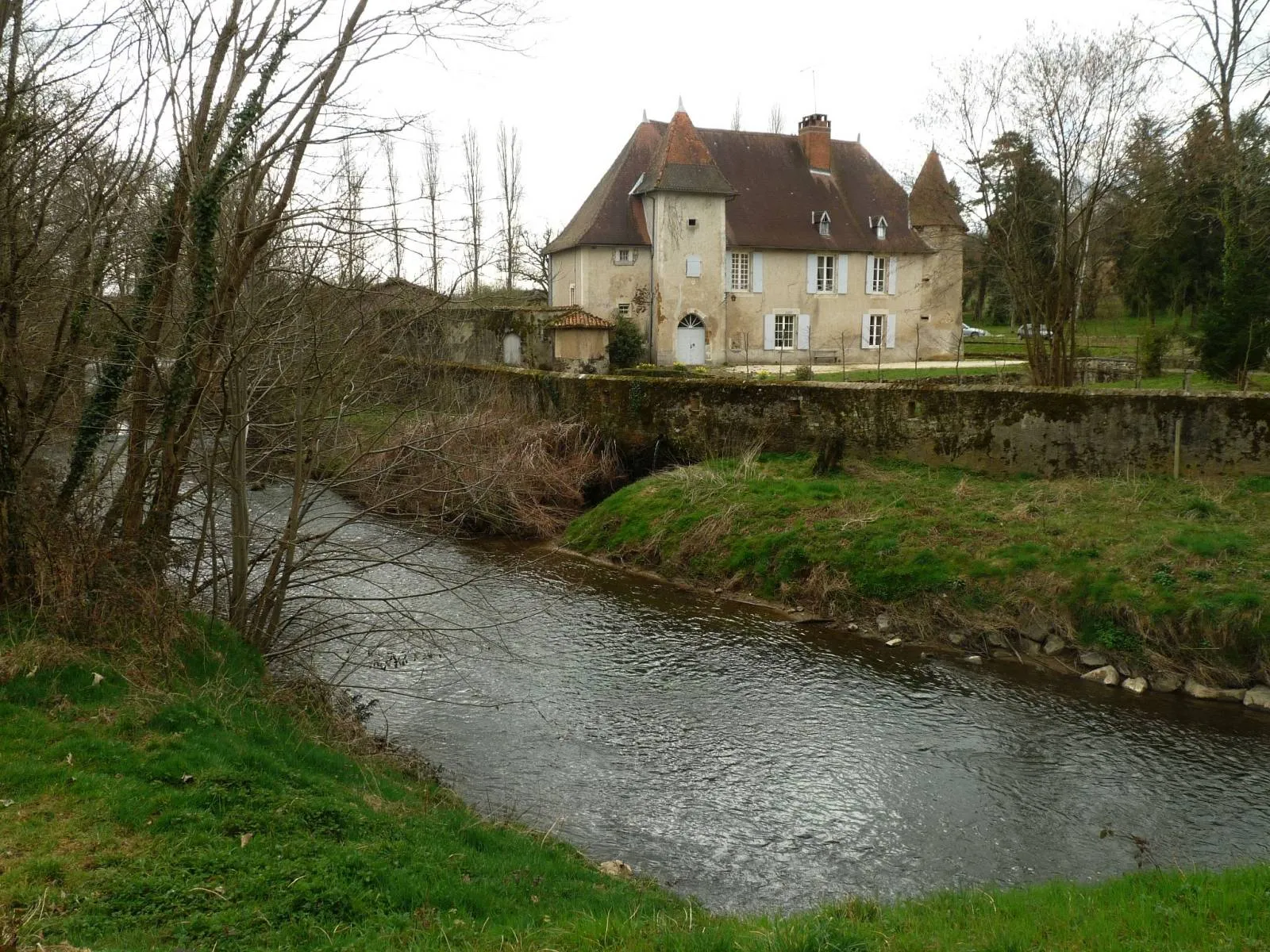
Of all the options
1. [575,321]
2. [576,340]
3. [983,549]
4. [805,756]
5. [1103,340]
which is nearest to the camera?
[805,756]

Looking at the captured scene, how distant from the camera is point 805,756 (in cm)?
970

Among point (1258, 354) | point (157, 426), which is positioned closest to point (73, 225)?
point (157, 426)

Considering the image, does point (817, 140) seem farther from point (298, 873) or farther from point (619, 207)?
point (298, 873)

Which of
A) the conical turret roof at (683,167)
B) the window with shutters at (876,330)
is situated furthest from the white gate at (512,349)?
the window with shutters at (876,330)

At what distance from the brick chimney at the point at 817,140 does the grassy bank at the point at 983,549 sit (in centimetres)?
2064

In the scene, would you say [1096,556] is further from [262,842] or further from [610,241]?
[610,241]

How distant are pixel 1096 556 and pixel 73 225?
12959 mm

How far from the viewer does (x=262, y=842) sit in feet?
18.2

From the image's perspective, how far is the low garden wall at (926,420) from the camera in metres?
15.6

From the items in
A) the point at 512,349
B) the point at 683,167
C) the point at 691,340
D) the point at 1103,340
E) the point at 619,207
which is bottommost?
the point at 512,349

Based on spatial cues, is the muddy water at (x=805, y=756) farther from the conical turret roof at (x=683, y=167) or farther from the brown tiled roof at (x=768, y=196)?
the brown tiled roof at (x=768, y=196)

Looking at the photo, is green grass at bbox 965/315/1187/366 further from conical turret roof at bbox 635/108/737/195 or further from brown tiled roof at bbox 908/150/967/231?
conical turret roof at bbox 635/108/737/195

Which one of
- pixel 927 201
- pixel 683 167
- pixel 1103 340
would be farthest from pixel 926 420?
pixel 1103 340

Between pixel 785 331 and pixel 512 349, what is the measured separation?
34.1 feet
